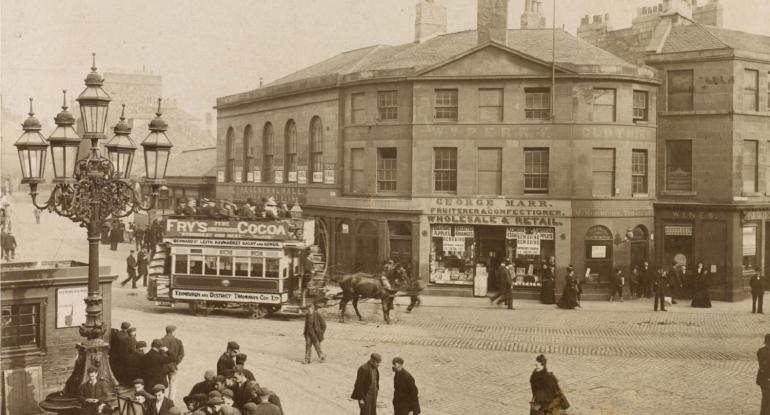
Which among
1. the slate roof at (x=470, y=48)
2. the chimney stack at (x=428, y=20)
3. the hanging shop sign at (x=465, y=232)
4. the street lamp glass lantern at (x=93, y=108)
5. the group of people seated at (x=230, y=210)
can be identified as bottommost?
the hanging shop sign at (x=465, y=232)

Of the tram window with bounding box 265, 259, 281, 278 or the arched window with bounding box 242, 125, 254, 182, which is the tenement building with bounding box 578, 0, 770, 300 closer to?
the tram window with bounding box 265, 259, 281, 278

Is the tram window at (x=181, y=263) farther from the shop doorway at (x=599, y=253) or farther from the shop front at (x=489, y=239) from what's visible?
the shop doorway at (x=599, y=253)

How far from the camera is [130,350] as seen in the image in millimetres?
13305

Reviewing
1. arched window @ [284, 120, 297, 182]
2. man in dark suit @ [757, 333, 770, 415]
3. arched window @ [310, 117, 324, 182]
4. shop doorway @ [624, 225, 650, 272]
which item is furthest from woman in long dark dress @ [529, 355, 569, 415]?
arched window @ [284, 120, 297, 182]

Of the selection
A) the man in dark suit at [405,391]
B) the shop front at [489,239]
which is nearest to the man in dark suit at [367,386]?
the man in dark suit at [405,391]

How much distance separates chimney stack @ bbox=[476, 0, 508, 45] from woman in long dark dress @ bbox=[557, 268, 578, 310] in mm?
9212

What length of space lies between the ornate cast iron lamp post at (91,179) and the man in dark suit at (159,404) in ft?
2.24

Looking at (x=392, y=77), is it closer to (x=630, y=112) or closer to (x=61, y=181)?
(x=630, y=112)

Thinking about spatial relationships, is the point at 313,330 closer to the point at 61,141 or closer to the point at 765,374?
the point at 61,141

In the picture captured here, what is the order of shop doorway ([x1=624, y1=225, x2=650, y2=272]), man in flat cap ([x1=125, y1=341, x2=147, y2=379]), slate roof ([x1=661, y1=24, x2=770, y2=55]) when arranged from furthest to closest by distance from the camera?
shop doorway ([x1=624, y1=225, x2=650, y2=272])
slate roof ([x1=661, y1=24, x2=770, y2=55])
man in flat cap ([x1=125, y1=341, x2=147, y2=379])

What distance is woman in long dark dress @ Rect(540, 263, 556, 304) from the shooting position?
981 inches

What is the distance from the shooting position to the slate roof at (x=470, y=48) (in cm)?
2611

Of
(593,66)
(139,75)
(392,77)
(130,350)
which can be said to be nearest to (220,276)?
(130,350)

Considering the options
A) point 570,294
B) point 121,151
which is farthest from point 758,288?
point 121,151
